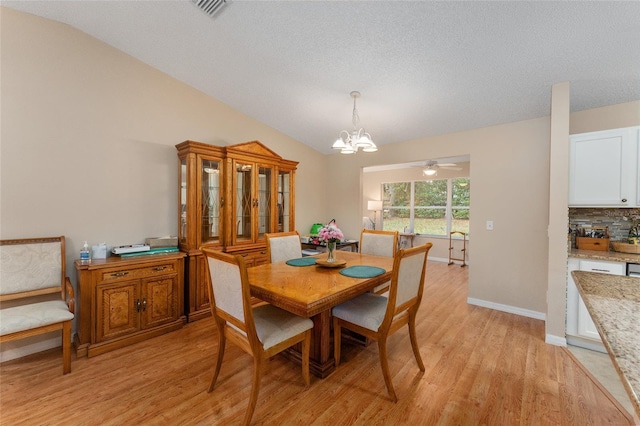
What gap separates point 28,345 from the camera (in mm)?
2420

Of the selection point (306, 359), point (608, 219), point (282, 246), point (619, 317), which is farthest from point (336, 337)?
point (608, 219)

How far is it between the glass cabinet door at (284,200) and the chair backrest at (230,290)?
2.09m

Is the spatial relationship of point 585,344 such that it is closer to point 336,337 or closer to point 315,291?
point 336,337

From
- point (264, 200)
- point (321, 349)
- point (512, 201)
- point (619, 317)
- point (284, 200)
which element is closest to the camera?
point (619, 317)

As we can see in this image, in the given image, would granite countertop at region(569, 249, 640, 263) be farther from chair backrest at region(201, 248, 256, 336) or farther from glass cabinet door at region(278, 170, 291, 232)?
glass cabinet door at region(278, 170, 291, 232)

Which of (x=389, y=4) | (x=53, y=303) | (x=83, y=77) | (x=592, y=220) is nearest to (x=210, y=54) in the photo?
(x=83, y=77)

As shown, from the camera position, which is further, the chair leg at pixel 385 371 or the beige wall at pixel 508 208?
the beige wall at pixel 508 208

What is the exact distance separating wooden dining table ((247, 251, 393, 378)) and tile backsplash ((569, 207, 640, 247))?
2177 millimetres

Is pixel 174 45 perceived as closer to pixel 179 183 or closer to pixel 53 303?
pixel 179 183

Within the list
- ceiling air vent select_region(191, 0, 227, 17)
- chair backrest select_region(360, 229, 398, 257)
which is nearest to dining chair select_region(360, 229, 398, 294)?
chair backrest select_region(360, 229, 398, 257)

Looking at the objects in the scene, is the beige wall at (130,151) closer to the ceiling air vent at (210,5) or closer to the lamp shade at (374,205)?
the ceiling air vent at (210,5)

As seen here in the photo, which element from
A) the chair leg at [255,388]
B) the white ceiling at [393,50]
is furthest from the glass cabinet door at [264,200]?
the chair leg at [255,388]

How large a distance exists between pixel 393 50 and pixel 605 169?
2.27m

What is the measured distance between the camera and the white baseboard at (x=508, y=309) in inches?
127
